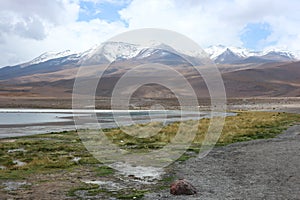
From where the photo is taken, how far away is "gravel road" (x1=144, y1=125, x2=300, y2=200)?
12859 mm

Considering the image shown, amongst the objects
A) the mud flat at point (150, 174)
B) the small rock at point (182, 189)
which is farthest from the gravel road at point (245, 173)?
the small rock at point (182, 189)

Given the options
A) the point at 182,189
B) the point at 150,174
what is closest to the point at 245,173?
the point at 150,174

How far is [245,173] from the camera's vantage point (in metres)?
16.5

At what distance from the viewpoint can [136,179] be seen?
51.3 feet

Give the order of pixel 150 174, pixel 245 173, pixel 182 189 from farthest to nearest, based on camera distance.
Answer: pixel 150 174
pixel 245 173
pixel 182 189

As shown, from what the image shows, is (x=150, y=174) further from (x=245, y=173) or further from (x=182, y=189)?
(x=245, y=173)

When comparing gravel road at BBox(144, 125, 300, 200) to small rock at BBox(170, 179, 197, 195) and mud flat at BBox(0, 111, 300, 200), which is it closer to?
mud flat at BBox(0, 111, 300, 200)

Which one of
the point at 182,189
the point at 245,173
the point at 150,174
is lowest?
the point at 245,173

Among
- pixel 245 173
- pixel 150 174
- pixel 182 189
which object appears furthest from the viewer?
pixel 150 174

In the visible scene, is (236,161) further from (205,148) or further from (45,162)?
(45,162)

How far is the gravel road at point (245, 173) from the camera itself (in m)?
12.9

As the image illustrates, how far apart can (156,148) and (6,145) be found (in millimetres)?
11038

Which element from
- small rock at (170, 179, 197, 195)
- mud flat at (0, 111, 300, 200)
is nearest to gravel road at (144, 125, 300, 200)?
mud flat at (0, 111, 300, 200)

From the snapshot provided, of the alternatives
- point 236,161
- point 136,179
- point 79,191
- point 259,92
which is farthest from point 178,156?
point 259,92
